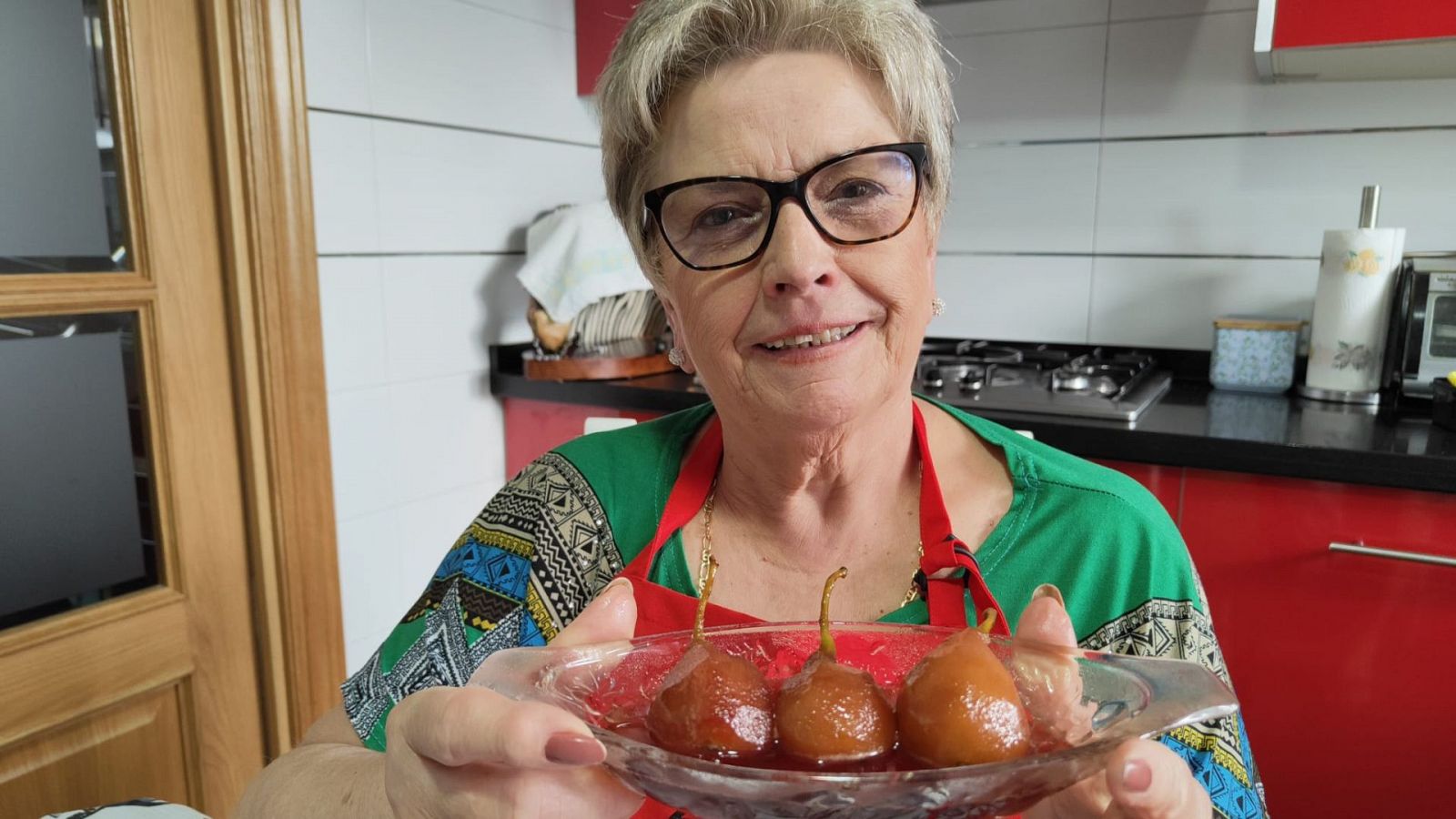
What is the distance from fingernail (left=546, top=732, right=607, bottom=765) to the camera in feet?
1.50

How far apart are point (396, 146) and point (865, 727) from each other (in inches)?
67.0

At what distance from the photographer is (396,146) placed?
73.5 inches

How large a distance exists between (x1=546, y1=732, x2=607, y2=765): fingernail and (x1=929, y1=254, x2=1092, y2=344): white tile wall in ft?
6.28

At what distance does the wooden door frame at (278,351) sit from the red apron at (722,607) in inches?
39.0

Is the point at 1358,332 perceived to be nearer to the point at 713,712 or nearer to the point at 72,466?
the point at 713,712

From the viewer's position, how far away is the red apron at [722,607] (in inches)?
32.3

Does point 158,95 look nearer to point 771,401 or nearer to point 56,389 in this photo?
point 56,389

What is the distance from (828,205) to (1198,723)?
1.72 ft

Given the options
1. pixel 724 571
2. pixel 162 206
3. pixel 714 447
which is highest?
pixel 162 206

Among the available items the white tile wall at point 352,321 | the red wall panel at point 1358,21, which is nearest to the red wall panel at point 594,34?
the white tile wall at point 352,321

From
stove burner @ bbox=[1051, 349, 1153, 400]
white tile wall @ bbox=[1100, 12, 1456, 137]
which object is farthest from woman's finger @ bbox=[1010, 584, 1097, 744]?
white tile wall @ bbox=[1100, 12, 1456, 137]

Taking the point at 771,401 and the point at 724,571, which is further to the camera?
the point at 724,571

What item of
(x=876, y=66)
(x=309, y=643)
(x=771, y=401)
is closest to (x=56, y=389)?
(x=309, y=643)

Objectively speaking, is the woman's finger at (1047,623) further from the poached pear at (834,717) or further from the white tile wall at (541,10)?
the white tile wall at (541,10)
